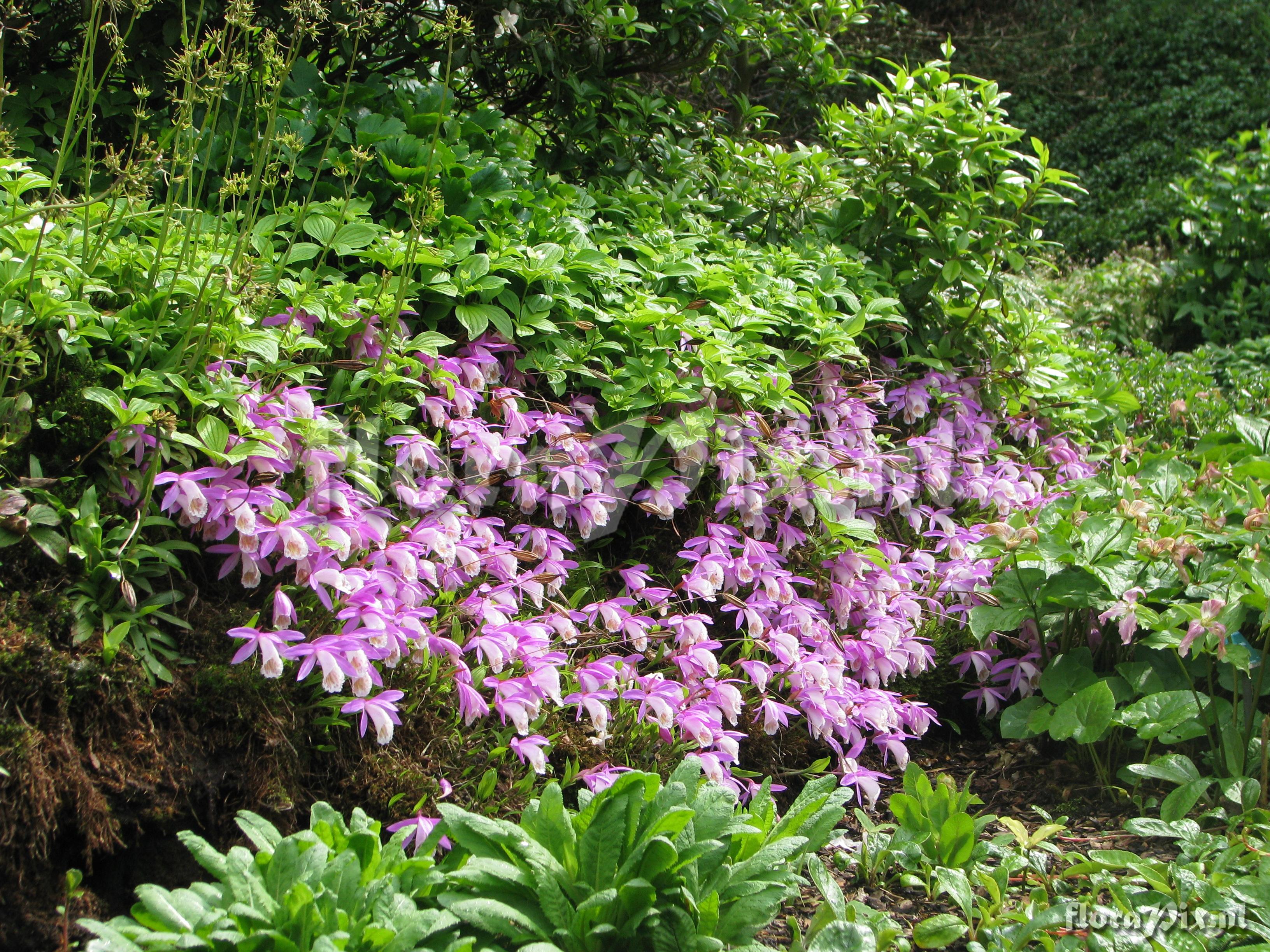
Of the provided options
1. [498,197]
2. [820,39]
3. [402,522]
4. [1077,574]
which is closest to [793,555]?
[1077,574]

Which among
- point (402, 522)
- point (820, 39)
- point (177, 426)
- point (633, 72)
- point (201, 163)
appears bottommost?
point (402, 522)

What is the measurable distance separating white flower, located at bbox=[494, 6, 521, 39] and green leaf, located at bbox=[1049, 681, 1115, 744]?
297 centimetres

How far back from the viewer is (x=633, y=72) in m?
4.60

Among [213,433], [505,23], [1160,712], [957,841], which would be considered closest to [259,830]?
[213,433]

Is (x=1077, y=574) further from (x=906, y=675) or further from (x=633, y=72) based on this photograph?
(x=633, y=72)

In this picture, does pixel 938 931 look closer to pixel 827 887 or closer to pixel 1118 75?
pixel 827 887

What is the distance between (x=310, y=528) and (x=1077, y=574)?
2064 millimetres

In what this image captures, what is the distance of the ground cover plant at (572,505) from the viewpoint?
1.85 metres

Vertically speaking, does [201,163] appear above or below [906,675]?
above

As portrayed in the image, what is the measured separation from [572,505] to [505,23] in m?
1.96

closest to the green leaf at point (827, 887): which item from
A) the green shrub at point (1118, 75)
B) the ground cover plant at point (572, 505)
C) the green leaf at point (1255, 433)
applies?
the ground cover plant at point (572, 505)

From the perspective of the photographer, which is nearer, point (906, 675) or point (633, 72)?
point (906, 675)

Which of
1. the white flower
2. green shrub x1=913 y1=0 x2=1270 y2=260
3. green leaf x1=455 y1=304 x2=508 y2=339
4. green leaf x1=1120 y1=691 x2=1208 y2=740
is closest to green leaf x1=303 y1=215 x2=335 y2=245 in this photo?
green leaf x1=455 y1=304 x2=508 y2=339

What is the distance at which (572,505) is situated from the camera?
280 centimetres
